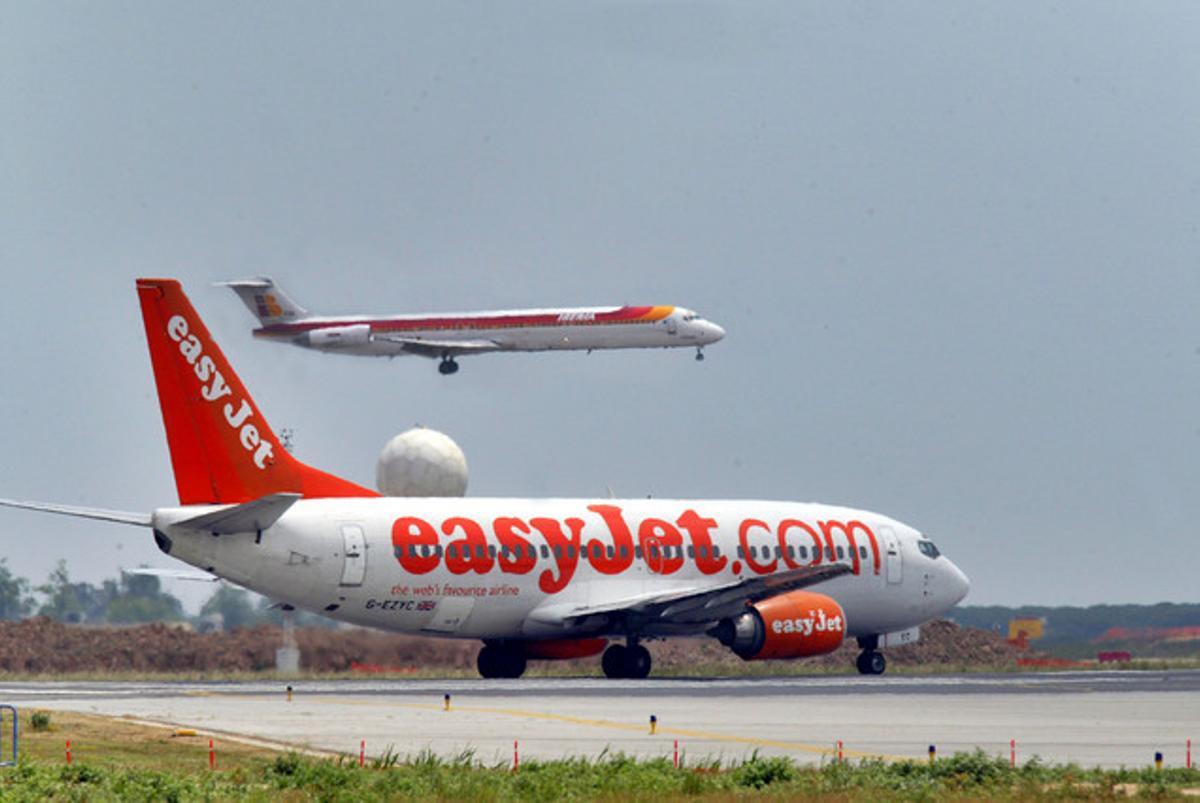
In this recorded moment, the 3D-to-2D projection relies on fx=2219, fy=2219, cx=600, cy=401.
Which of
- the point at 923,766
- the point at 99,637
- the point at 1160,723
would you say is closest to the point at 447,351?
the point at 99,637

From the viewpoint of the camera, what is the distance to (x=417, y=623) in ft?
166

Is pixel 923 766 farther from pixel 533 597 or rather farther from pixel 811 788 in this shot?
pixel 533 597

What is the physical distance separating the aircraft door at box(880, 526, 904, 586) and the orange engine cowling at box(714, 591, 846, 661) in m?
5.41

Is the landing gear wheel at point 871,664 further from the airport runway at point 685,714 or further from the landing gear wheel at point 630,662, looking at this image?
the landing gear wheel at point 630,662

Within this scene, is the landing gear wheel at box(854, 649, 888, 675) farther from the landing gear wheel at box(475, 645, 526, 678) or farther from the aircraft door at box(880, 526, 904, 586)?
the landing gear wheel at box(475, 645, 526, 678)

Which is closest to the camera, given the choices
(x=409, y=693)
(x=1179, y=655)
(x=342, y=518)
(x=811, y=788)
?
(x=811, y=788)

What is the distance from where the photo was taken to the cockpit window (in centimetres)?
5994

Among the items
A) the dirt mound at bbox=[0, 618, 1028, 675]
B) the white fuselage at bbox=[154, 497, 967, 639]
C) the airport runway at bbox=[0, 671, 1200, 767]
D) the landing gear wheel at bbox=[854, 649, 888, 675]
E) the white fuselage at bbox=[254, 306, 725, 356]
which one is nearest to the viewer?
the airport runway at bbox=[0, 671, 1200, 767]

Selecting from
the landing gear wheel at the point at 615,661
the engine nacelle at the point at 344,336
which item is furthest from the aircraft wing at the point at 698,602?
the engine nacelle at the point at 344,336

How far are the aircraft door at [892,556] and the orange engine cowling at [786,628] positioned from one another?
5413 millimetres

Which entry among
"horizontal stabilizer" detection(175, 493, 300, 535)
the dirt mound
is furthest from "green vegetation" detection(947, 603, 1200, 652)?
"horizontal stabilizer" detection(175, 493, 300, 535)

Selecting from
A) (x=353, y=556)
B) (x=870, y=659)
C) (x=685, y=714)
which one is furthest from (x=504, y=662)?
(x=685, y=714)

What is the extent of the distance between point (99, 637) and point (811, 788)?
47.9 meters

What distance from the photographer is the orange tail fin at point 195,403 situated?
4588 cm
